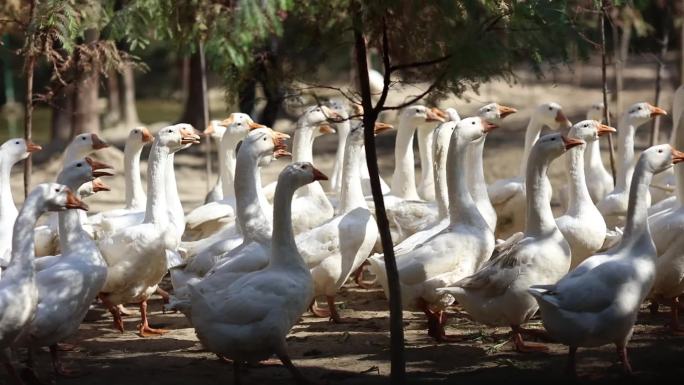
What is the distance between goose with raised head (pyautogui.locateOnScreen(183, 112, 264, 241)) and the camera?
11.1 meters

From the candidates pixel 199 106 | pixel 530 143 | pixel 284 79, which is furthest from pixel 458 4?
pixel 199 106

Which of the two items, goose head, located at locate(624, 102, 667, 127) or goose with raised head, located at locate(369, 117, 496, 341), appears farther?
goose head, located at locate(624, 102, 667, 127)

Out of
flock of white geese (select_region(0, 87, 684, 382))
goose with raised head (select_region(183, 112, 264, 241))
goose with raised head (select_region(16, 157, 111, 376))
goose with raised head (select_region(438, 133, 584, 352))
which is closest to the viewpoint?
flock of white geese (select_region(0, 87, 684, 382))

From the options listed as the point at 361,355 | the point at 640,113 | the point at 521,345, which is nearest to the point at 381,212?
the point at 361,355

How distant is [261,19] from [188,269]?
2.84 m

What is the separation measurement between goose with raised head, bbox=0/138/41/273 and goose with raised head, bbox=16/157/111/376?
104cm

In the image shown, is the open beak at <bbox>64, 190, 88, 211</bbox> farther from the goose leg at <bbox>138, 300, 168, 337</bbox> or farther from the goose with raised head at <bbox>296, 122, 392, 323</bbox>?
the goose with raised head at <bbox>296, 122, 392, 323</bbox>

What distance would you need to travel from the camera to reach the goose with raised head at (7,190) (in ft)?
31.7

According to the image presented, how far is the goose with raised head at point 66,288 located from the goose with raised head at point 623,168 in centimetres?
504

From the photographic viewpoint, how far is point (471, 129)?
9.71 meters

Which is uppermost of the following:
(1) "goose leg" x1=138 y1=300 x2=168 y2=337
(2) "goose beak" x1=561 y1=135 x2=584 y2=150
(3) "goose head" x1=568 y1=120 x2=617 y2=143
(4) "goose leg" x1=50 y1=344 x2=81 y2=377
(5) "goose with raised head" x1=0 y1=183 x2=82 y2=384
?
(2) "goose beak" x1=561 y1=135 x2=584 y2=150

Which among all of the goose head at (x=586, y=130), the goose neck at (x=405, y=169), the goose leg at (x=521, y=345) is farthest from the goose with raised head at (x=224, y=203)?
the goose leg at (x=521, y=345)

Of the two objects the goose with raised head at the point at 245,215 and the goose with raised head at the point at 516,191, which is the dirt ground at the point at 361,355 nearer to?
the goose with raised head at the point at 245,215

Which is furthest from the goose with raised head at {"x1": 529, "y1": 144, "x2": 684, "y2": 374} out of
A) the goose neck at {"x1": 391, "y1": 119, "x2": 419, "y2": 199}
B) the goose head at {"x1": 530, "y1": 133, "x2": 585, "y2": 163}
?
the goose neck at {"x1": 391, "y1": 119, "x2": 419, "y2": 199}
